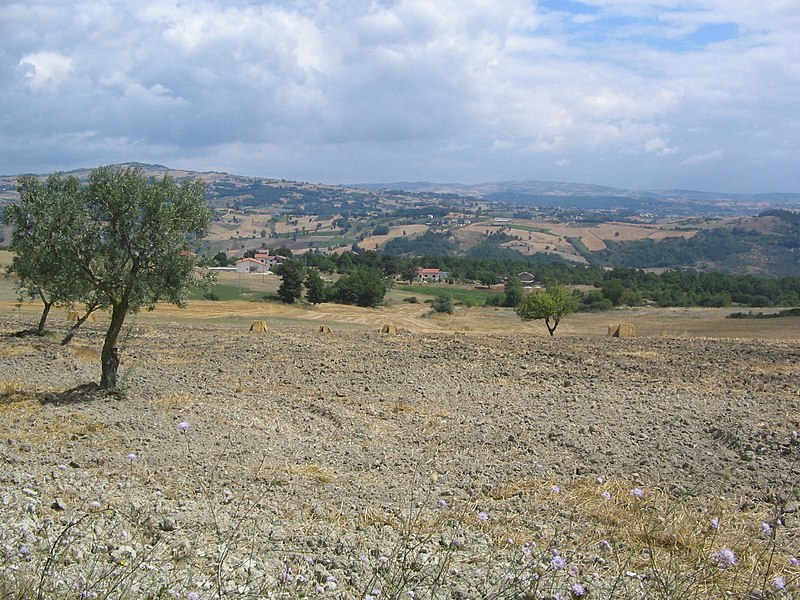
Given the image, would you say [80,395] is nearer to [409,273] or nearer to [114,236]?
[114,236]

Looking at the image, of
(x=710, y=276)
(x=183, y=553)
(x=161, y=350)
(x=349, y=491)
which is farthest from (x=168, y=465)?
(x=710, y=276)

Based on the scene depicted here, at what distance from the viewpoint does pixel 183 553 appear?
5898mm

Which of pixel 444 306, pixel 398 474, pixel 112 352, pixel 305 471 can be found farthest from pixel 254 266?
pixel 398 474

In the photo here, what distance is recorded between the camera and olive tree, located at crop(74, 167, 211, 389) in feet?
42.8

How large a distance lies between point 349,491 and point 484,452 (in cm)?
280

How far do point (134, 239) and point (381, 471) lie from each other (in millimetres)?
7104

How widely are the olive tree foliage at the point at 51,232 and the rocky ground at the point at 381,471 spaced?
7.62 ft

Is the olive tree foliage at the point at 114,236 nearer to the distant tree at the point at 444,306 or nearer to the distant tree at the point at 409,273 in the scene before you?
the distant tree at the point at 444,306

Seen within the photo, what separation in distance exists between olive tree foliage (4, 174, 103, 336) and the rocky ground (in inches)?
91.4

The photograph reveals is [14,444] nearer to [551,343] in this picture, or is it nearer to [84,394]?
[84,394]

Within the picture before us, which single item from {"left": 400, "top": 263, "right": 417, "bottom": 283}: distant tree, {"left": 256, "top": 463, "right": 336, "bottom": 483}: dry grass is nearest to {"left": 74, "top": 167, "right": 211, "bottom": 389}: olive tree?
{"left": 256, "top": 463, "right": 336, "bottom": 483}: dry grass

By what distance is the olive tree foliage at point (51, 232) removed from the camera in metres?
13.0

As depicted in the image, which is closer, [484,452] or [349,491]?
[349,491]

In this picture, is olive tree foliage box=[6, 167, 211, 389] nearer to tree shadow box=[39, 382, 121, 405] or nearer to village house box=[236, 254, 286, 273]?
tree shadow box=[39, 382, 121, 405]
